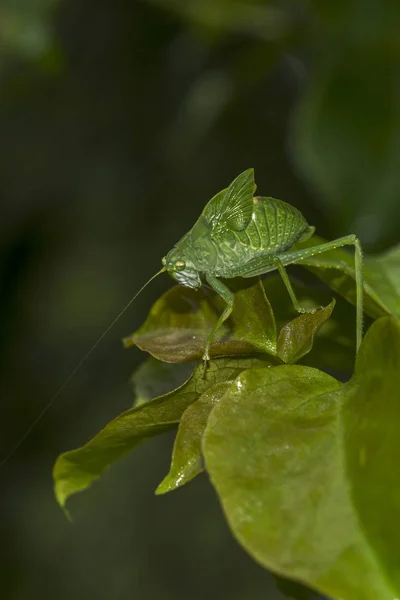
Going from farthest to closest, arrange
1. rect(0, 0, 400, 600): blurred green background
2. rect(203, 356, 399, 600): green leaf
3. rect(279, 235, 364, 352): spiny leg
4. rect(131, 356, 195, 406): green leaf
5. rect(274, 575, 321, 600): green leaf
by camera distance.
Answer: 1. rect(0, 0, 400, 600): blurred green background
2. rect(131, 356, 195, 406): green leaf
3. rect(279, 235, 364, 352): spiny leg
4. rect(274, 575, 321, 600): green leaf
5. rect(203, 356, 399, 600): green leaf

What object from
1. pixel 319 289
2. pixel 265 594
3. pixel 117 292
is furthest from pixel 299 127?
pixel 265 594

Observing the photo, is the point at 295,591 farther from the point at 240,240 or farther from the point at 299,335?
the point at 240,240

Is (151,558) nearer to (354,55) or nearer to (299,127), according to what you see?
(299,127)

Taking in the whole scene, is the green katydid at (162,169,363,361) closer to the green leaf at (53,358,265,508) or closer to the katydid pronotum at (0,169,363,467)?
the katydid pronotum at (0,169,363,467)

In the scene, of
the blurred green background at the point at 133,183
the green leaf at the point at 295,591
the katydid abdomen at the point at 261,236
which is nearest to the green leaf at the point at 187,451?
the green leaf at the point at 295,591

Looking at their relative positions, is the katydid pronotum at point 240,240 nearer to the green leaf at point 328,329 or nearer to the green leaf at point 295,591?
the green leaf at point 328,329

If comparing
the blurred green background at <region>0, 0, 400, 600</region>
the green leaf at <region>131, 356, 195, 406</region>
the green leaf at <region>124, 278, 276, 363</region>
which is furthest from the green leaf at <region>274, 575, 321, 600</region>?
the blurred green background at <region>0, 0, 400, 600</region>

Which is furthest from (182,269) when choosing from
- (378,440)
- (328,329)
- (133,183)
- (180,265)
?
(133,183)
